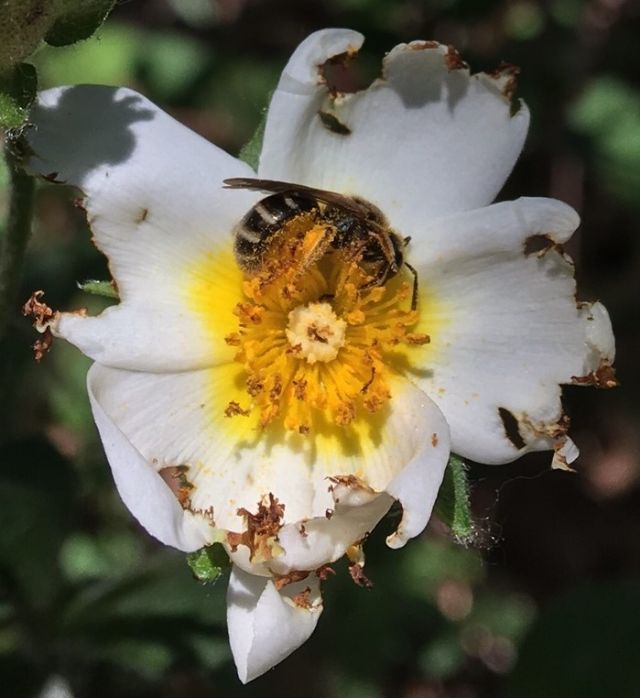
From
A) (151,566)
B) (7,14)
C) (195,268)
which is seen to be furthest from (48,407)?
(7,14)

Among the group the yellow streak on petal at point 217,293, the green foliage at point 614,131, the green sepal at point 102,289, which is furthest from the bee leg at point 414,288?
the green foliage at point 614,131

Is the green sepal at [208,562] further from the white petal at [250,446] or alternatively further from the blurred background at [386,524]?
the blurred background at [386,524]

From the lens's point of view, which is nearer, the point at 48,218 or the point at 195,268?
the point at 195,268

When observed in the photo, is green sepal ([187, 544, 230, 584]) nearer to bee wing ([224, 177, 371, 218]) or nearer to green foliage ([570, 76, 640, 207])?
bee wing ([224, 177, 371, 218])

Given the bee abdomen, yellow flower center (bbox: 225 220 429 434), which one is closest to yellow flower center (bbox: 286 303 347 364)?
Result: yellow flower center (bbox: 225 220 429 434)

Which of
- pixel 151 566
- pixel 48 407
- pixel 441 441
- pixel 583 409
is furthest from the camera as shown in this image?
pixel 583 409

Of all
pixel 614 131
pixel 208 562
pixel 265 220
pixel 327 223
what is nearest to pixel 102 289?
pixel 265 220

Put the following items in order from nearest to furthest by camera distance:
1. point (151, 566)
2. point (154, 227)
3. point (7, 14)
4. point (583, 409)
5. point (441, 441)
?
point (7, 14) → point (441, 441) → point (154, 227) → point (151, 566) → point (583, 409)

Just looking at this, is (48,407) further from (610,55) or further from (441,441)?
(610,55)
